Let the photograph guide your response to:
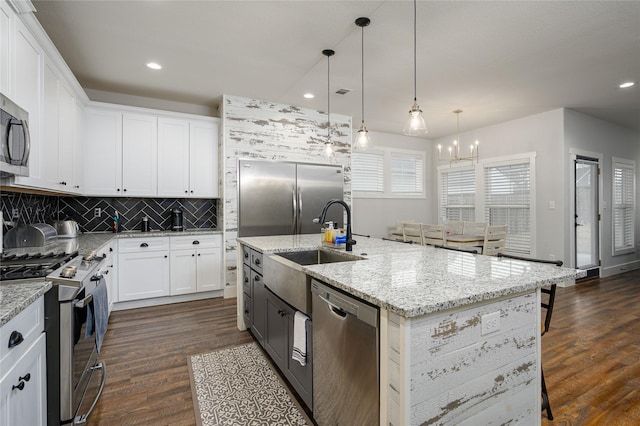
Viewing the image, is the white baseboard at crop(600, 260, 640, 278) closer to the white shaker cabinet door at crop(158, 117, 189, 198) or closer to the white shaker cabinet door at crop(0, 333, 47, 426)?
the white shaker cabinet door at crop(158, 117, 189, 198)

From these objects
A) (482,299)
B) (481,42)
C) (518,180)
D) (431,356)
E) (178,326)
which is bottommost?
(178,326)

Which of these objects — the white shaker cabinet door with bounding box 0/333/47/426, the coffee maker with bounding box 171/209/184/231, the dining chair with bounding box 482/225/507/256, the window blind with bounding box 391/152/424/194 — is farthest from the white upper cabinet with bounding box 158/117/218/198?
the dining chair with bounding box 482/225/507/256

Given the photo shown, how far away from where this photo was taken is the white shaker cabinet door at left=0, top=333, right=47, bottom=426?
1.08 meters

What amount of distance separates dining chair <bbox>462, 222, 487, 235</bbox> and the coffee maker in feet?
13.8

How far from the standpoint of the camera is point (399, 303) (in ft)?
3.49

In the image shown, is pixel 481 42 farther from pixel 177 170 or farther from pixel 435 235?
pixel 177 170

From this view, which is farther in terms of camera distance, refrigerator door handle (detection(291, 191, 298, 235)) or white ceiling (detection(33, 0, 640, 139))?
refrigerator door handle (detection(291, 191, 298, 235))

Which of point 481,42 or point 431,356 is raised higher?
point 481,42

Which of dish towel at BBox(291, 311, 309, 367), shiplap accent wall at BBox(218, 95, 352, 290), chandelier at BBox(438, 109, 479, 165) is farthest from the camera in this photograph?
chandelier at BBox(438, 109, 479, 165)

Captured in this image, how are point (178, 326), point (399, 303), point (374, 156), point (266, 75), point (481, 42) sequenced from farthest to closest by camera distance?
point (374, 156), point (266, 75), point (178, 326), point (481, 42), point (399, 303)

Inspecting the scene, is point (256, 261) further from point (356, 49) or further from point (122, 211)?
point (122, 211)

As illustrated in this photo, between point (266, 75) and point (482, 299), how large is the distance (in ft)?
10.8

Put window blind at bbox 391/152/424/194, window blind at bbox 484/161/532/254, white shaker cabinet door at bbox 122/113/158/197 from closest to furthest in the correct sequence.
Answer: white shaker cabinet door at bbox 122/113/158/197 < window blind at bbox 484/161/532/254 < window blind at bbox 391/152/424/194

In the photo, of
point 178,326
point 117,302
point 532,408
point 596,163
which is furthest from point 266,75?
point 596,163
